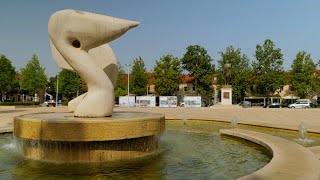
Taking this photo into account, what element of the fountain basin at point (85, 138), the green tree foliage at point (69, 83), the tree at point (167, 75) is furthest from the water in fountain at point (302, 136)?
the green tree foliage at point (69, 83)

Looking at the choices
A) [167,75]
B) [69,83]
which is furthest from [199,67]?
[69,83]

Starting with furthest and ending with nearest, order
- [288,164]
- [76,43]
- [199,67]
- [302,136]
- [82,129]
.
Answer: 1. [199,67]
2. [302,136]
3. [76,43]
4. [82,129]
5. [288,164]

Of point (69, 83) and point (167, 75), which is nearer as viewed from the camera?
point (167, 75)

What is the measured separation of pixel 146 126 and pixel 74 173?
8.78 ft

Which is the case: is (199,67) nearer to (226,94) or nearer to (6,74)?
(226,94)

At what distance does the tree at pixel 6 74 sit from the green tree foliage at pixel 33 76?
5.72 ft

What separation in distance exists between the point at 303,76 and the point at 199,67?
68.3 feet

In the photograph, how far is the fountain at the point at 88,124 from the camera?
858cm

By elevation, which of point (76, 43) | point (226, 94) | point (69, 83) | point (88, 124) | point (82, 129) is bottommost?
point (82, 129)

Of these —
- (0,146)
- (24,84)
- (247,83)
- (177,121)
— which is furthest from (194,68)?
(0,146)

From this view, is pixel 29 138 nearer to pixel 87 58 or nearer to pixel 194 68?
pixel 87 58

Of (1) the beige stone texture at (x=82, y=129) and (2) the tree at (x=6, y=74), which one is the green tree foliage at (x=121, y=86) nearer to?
(2) the tree at (x=6, y=74)

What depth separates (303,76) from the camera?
62250mm

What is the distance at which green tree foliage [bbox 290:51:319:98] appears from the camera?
62281 millimetres
